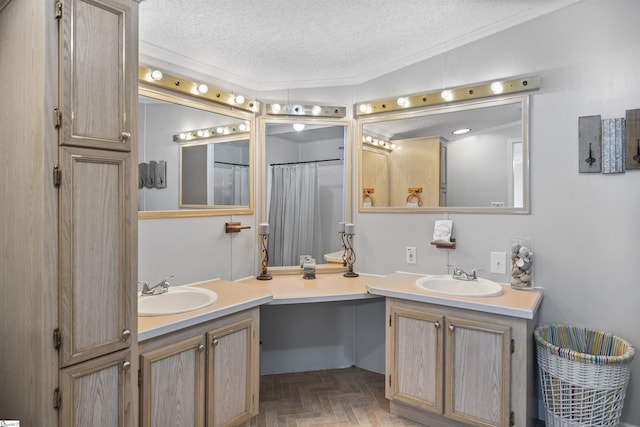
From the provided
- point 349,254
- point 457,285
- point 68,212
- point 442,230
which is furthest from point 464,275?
point 68,212

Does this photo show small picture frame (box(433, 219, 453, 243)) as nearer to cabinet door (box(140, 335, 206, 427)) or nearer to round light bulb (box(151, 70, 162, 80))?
cabinet door (box(140, 335, 206, 427))

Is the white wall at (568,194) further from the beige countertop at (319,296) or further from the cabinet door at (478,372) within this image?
the cabinet door at (478,372)

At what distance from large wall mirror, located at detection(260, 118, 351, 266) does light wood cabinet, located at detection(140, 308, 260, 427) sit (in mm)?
924

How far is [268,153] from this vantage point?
2896mm

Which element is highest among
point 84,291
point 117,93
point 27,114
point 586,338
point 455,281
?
point 117,93

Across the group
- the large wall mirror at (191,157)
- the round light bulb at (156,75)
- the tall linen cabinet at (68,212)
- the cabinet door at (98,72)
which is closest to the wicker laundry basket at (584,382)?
the tall linen cabinet at (68,212)

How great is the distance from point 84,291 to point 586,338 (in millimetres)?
2513

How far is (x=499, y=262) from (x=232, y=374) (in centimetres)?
176

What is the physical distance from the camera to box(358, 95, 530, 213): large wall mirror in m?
2.34

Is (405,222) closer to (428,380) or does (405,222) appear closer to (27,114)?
(428,380)

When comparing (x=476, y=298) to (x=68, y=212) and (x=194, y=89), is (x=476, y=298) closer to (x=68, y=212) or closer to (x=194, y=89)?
(x=68, y=212)

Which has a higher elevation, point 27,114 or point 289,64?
point 289,64

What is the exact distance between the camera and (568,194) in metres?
2.17

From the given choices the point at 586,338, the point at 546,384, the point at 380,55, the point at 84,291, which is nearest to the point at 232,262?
the point at 84,291
